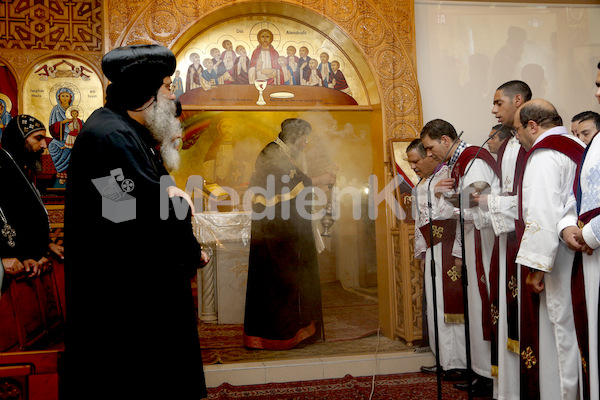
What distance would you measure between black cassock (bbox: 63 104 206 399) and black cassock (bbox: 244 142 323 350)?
10.1 feet

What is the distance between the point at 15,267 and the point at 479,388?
3.40 m

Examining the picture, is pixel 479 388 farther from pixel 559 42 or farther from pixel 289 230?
pixel 559 42

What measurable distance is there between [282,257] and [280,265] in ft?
0.27

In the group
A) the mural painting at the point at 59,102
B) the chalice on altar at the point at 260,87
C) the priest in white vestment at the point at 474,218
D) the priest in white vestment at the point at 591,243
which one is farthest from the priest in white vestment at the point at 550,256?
the mural painting at the point at 59,102

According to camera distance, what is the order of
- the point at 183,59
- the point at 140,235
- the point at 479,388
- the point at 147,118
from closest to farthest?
1. the point at 140,235
2. the point at 147,118
3. the point at 479,388
4. the point at 183,59

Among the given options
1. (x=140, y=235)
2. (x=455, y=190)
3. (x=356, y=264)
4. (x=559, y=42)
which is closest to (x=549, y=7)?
(x=559, y=42)

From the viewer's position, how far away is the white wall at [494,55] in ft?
18.6

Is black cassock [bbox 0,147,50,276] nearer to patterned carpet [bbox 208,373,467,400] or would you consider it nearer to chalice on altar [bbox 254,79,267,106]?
patterned carpet [bbox 208,373,467,400]

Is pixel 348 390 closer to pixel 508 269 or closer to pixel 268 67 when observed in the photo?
pixel 508 269

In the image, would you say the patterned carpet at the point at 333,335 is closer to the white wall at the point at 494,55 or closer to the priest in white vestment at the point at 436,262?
the priest in white vestment at the point at 436,262

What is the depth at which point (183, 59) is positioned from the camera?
18.2ft

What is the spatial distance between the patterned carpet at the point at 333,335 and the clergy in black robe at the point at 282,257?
6.1 inches

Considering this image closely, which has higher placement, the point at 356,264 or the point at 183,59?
the point at 183,59

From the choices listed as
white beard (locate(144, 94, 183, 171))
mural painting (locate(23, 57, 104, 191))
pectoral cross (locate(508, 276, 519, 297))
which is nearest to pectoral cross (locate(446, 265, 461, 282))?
pectoral cross (locate(508, 276, 519, 297))
